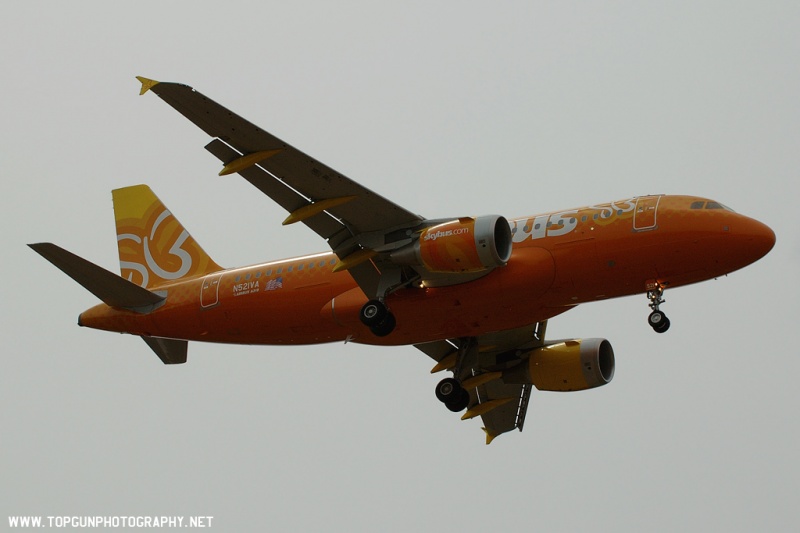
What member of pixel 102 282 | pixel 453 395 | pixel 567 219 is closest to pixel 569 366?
pixel 453 395

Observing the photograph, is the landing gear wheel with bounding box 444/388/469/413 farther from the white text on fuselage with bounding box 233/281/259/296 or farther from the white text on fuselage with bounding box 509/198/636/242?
the white text on fuselage with bounding box 233/281/259/296

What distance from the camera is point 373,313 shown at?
34.7 m

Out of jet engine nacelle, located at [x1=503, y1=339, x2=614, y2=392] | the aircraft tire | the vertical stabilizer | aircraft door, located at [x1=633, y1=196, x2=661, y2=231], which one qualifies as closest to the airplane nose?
aircraft door, located at [x1=633, y1=196, x2=661, y2=231]

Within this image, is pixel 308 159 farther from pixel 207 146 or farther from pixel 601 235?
pixel 601 235

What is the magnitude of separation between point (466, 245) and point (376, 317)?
3502 mm

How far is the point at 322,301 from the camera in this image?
1441 inches

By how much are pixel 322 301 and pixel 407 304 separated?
2746 mm

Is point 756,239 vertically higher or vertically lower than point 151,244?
lower

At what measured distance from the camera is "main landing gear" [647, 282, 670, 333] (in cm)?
3272

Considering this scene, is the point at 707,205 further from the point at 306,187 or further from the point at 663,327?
the point at 306,187

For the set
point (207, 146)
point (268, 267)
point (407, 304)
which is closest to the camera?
point (207, 146)

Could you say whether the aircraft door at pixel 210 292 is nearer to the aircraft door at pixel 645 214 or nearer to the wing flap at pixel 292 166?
the wing flap at pixel 292 166

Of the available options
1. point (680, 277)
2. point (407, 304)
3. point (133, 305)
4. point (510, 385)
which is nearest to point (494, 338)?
point (510, 385)

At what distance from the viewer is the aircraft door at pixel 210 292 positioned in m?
38.2
